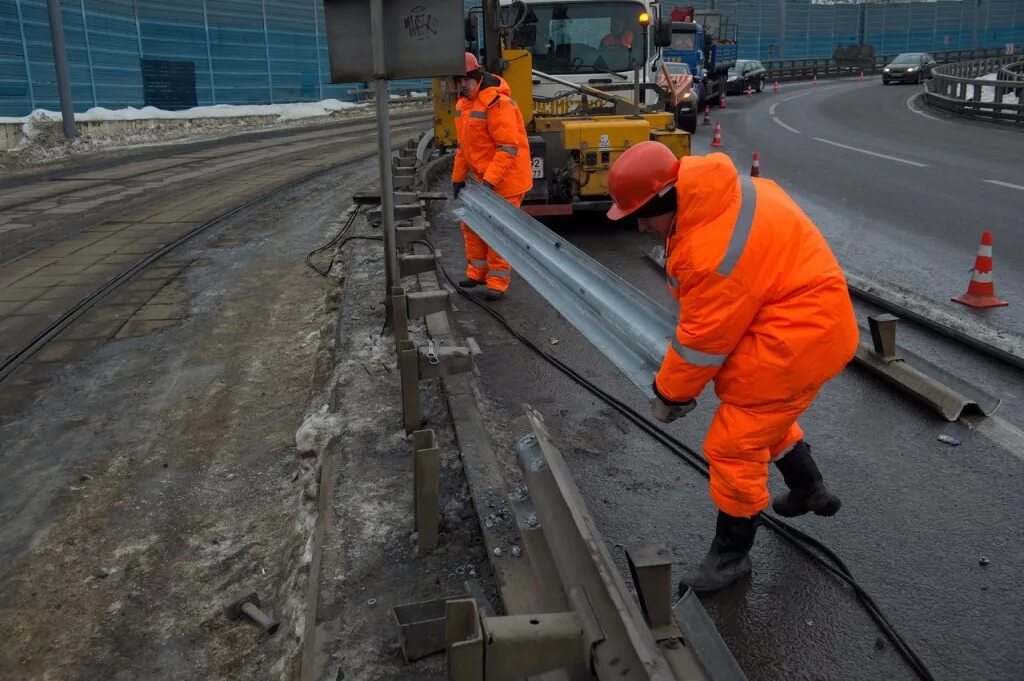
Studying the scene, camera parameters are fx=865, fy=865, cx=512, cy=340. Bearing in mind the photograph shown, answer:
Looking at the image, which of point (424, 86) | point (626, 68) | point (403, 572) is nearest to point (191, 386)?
point (403, 572)

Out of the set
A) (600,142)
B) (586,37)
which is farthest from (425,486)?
(586,37)

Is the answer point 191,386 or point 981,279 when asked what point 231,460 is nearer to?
point 191,386

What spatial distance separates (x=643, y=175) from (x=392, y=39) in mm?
2740

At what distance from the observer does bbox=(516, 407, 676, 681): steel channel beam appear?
7.38 ft

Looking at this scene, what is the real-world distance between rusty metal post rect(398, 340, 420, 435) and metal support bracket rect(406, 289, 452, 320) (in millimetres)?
811

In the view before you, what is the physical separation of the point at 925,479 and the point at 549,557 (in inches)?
90.7

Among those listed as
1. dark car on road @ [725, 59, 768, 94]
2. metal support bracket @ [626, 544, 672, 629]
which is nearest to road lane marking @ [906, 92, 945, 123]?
dark car on road @ [725, 59, 768, 94]

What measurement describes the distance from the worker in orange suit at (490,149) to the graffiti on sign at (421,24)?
177 cm

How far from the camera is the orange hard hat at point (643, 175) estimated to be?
3.06 meters

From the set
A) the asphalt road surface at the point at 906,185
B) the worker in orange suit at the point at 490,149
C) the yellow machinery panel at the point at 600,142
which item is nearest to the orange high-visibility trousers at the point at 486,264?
the worker in orange suit at the point at 490,149

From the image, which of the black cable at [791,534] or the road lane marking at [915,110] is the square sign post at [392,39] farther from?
the road lane marking at [915,110]

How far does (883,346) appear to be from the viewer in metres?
5.51

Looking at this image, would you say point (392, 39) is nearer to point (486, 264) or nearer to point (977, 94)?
point (486, 264)

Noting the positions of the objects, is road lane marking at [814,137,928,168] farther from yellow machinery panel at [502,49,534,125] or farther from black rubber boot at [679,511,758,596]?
black rubber boot at [679,511,758,596]
